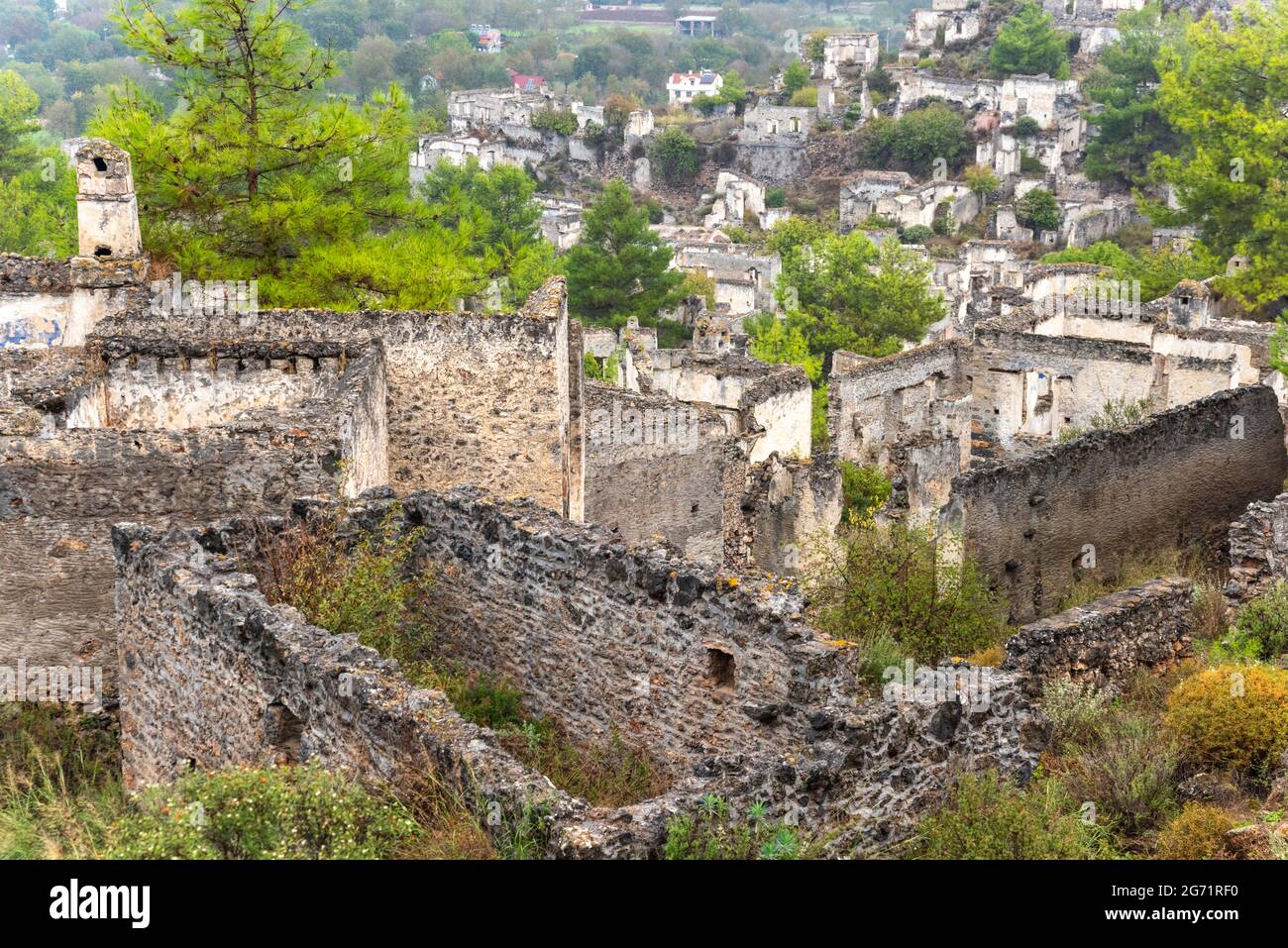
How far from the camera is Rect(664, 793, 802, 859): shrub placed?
671cm

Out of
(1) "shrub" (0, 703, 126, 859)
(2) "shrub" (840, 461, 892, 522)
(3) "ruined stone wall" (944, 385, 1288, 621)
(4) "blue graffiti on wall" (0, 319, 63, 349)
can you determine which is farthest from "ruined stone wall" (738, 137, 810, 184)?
(1) "shrub" (0, 703, 126, 859)

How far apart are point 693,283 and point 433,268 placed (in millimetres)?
42084

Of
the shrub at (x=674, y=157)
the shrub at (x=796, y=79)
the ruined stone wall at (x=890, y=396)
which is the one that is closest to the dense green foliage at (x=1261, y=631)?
the ruined stone wall at (x=890, y=396)

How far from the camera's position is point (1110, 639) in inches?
427

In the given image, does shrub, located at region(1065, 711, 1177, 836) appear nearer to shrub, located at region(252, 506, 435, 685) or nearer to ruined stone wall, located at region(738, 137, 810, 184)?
shrub, located at region(252, 506, 435, 685)

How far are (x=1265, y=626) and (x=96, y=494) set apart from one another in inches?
305

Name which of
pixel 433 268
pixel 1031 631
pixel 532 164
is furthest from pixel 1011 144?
pixel 1031 631

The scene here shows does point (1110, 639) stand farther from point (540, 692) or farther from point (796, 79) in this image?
point (796, 79)

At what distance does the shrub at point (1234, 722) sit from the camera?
9055mm

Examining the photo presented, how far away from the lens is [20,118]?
55.8 meters

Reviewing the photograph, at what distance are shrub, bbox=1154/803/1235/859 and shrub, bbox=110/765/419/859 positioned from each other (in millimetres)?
3512

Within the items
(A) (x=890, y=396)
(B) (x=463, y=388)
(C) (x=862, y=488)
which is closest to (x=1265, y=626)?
(B) (x=463, y=388)

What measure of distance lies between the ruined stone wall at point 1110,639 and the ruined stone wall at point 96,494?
4.53 meters

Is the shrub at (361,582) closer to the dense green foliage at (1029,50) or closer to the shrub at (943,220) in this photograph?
the shrub at (943,220)
